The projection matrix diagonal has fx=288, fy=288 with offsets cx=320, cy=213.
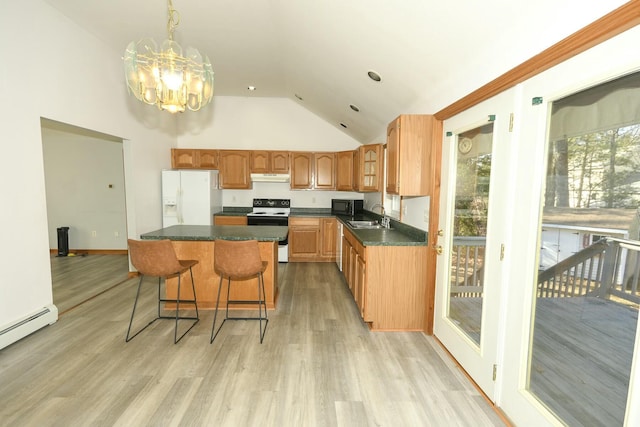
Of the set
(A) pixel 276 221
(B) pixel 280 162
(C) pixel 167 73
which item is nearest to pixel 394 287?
(C) pixel 167 73

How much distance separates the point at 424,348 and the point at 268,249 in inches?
74.3

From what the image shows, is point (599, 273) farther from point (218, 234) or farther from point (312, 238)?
point (312, 238)

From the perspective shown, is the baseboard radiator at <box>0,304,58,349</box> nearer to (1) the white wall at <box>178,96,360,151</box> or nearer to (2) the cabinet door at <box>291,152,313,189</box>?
(1) the white wall at <box>178,96,360,151</box>

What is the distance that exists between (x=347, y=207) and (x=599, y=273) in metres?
4.33

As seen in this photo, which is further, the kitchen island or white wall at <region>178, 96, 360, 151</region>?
white wall at <region>178, 96, 360, 151</region>

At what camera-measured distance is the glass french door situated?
185 cm

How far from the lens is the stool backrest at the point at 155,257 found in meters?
2.59

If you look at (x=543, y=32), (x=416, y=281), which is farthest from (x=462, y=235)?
(x=543, y=32)

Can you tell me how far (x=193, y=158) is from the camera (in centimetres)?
563

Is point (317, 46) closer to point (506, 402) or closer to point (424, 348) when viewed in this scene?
point (424, 348)

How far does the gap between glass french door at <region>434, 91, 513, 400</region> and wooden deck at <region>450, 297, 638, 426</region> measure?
255mm

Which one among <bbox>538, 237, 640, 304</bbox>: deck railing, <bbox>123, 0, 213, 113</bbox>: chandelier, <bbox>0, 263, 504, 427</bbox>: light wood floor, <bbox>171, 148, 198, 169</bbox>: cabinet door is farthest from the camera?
<bbox>171, 148, 198, 169</bbox>: cabinet door

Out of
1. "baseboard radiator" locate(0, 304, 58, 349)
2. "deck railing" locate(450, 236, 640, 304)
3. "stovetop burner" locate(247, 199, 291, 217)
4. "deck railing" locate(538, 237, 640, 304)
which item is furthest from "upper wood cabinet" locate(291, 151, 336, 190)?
"deck railing" locate(538, 237, 640, 304)

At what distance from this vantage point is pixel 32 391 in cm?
197
